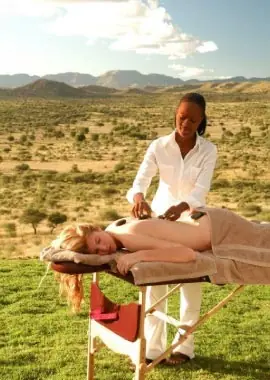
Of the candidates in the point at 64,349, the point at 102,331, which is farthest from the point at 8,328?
the point at 102,331

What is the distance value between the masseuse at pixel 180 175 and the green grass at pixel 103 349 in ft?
1.37

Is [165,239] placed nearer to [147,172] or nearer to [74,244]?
[74,244]

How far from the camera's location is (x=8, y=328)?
20.2 feet

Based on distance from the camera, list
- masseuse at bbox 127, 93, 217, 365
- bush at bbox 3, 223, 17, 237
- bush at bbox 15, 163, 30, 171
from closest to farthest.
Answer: masseuse at bbox 127, 93, 217, 365 < bush at bbox 3, 223, 17, 237 < bush at bbox 15, 163, 30, 171

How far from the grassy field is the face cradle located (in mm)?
1846

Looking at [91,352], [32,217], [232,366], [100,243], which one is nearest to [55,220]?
[32,217]

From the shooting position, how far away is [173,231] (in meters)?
4.32

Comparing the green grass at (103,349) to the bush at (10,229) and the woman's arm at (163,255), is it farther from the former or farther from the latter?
the bush at (10,229)

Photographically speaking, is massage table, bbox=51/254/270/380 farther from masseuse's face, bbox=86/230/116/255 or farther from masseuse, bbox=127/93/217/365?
masseuse, bbox=127/93/217/365

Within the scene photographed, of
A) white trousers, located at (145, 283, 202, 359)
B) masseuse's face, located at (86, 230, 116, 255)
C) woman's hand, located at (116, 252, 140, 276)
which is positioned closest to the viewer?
woman's hand, located at (116, 252, 140, 276)

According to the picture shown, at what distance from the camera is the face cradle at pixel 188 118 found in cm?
468

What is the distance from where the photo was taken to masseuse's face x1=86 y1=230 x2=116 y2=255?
4.06 metres

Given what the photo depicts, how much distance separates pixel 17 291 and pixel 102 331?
348 cm

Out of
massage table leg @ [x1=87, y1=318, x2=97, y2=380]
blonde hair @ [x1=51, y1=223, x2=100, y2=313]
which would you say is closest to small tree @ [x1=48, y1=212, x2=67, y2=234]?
massage table leg @ [x1=87, y1=318, x2=97, y2=380]
